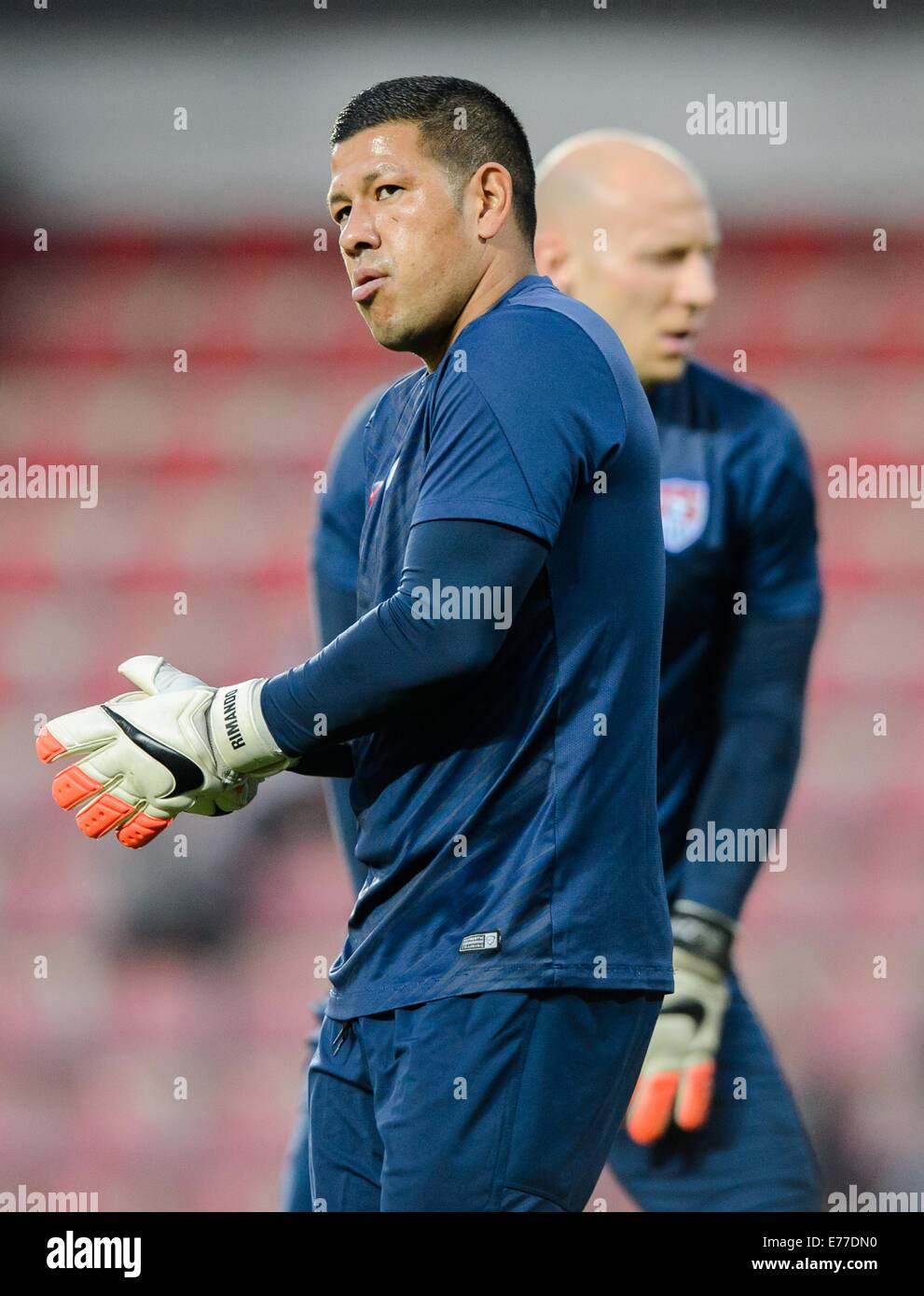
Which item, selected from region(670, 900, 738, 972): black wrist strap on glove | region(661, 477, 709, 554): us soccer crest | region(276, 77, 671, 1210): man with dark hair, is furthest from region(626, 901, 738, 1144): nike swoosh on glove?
region(276, 77, 671, 1210): man with dark hair

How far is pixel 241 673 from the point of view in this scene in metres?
3.70

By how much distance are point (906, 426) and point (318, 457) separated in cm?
123

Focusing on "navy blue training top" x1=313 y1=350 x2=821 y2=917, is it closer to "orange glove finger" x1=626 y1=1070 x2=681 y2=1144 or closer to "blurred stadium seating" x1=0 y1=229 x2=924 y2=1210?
"orange glove finger" x1=626 y1=1070 x2=681 y2=1144

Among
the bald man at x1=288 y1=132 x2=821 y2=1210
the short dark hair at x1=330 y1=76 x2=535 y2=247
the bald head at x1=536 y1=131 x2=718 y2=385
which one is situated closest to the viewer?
the short dark hair at x1=330 y1=76 x2=535 y2=247

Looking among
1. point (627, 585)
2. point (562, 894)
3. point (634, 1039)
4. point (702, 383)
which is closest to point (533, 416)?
point (627, 585)

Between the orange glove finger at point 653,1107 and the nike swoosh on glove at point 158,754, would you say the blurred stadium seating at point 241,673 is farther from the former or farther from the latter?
the nike swoosh on glove at point 158,754

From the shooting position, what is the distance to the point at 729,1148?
8.27 feet

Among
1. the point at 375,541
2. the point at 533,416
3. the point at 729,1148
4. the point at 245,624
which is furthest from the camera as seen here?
the point at 245,624

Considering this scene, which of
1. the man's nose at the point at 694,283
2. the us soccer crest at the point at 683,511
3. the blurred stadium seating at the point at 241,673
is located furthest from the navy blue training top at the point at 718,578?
the blurred stadium seating at the point at 241,673

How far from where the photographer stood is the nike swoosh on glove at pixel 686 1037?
8.32 ft

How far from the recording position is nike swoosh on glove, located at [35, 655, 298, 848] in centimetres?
146

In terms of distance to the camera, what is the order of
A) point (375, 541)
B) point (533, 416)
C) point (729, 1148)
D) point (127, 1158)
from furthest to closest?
point (127, 1158)
point (729, 1148)
point (375, 541)
point (533, 416)

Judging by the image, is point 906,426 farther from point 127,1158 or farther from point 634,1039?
point 634,1039

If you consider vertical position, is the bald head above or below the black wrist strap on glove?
above
